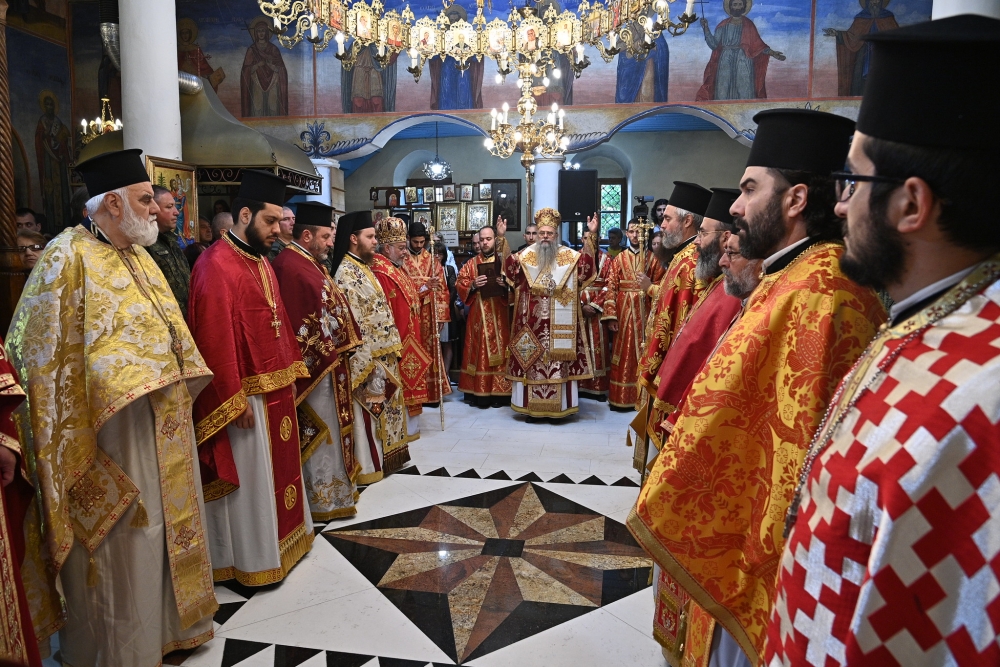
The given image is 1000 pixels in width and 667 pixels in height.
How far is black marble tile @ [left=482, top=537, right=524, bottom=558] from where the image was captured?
13.2ft

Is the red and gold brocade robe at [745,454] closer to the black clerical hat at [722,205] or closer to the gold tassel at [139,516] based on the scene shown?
the black clerical hat at [722,205]

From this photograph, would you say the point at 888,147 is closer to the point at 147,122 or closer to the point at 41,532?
the point at 41,532

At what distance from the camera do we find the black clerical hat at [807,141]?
1849mm

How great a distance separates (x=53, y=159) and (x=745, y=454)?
13371mm

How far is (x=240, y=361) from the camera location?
3.45m

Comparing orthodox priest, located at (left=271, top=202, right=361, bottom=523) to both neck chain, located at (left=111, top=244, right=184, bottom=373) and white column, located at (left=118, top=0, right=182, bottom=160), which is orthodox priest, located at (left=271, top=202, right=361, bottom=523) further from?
white column, located at (left=118, top=0, right=182, bottom=160)

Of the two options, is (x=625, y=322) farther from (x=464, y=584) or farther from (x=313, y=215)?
(x=464, y=584)

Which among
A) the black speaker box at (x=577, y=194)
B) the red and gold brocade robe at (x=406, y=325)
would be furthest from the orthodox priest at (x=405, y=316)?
the black speaker box at (x=577, y=194)

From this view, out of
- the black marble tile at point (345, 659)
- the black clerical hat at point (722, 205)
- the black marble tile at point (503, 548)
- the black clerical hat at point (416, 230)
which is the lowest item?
the black marble tile at point (503, 548)

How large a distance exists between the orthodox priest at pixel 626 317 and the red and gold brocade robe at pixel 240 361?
4.66 m

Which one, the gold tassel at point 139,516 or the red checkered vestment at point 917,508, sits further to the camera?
the gold tassel at point 139,516

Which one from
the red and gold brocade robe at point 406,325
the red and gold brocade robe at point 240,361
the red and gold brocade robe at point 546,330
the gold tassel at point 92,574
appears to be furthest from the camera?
the red and gold brocade robe at point 546,330

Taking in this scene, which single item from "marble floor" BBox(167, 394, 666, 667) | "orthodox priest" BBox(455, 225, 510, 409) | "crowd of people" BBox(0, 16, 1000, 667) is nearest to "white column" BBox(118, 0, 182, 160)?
"crowd of people" BBox(0, 16, 1000, 667)

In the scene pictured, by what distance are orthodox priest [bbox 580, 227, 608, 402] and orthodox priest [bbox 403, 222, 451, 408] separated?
63.8 inches
